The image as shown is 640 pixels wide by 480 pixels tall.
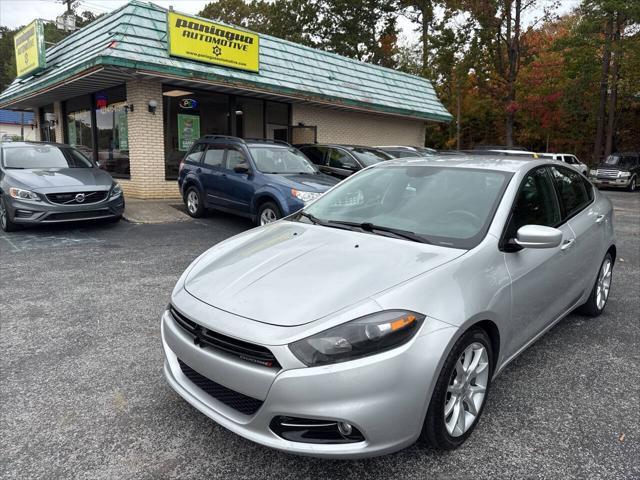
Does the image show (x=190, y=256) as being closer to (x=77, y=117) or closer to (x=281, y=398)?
(x=281, y=398)

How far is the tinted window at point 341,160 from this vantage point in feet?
34.3

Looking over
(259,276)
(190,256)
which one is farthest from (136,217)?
(259,276)

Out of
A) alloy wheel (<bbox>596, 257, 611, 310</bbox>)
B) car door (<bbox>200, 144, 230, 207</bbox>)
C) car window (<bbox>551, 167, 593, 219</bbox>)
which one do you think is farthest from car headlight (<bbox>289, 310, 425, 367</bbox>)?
car door (<bbox>200, 144, 230, 207</bbox>)

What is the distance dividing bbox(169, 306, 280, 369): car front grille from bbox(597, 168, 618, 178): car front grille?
22.9 meters

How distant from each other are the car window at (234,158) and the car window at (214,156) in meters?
0.25

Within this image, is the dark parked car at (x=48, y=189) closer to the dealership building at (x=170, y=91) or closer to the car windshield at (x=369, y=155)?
the dealership building at (x=170, y=91)

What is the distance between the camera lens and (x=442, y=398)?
88.1 inches

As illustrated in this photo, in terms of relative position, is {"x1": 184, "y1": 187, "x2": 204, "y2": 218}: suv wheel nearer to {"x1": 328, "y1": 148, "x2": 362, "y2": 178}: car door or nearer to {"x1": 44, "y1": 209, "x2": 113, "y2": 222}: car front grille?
{"x1": 44, "y1": 209, "x2": 113, "y2": 222}: car front grille

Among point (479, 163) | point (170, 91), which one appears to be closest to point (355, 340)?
point (479, 163)

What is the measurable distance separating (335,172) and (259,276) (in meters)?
8.32

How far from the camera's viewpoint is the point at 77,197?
756 cm

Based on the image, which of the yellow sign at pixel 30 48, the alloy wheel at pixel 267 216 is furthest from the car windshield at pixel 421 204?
the yellow sign at pixel 30 48

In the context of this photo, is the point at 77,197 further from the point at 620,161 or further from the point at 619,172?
the point at 620,161

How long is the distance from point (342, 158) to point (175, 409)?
8.51 meters
